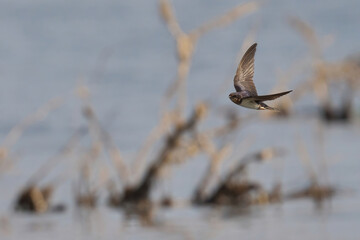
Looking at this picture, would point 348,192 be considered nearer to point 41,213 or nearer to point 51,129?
point 41,213

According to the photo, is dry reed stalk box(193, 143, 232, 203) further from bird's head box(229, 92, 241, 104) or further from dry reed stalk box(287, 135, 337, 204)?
bird's head box(229, 92, 241, 104)

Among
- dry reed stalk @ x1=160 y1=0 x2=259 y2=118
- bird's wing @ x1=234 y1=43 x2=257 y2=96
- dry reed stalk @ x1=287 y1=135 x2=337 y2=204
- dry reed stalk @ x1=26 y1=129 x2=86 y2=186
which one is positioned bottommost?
bird's wing @ x1=234 y1=43 x2=257 y2=96

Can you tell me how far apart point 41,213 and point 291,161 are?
504cm

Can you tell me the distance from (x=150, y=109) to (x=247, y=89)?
19466mm

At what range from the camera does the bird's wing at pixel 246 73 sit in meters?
5.46

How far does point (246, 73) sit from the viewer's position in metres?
5.59

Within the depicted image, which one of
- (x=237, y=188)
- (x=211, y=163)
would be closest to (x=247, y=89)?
(x=237, y=188)

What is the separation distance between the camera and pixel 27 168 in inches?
691

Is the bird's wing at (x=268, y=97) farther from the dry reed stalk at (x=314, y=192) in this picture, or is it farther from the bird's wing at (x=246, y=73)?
the dry reed stalk at (x=314, y=192)

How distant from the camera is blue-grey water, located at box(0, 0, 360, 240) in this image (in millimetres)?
12132

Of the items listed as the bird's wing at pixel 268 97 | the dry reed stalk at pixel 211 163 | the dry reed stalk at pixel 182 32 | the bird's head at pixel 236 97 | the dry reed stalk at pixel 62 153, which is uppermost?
the dry reed stalk at pixel 182 32

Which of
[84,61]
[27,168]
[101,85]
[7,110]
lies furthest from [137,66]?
[27,168]

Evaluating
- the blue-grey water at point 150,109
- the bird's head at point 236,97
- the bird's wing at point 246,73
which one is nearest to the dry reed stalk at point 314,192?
the blue-grey water at point 150,109

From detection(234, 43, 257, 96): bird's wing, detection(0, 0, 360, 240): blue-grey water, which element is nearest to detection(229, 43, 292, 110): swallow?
detection(234, 43, 257, 96): bird's wing
